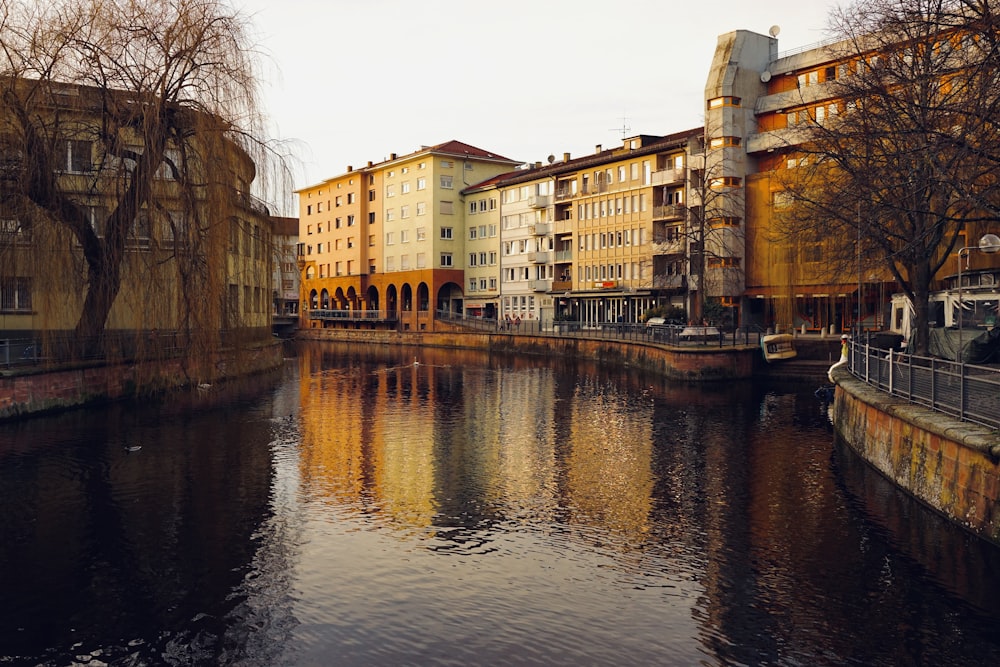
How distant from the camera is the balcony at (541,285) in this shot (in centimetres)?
7912

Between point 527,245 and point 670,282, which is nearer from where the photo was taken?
point 670,282

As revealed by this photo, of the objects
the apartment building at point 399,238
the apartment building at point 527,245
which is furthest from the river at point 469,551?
the apartment building at point 399,238

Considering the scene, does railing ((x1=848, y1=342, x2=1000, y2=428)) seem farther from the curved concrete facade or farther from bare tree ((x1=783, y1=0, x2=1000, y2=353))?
bare tree ((x1=783, y1=0, x2=1000, y2=353))

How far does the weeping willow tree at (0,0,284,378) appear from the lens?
2411cm

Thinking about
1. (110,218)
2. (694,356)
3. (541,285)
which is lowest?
(694,356)

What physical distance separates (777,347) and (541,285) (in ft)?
123

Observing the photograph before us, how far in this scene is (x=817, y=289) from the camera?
5472cm

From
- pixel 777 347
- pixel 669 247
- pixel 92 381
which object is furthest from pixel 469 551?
pixel 669 247

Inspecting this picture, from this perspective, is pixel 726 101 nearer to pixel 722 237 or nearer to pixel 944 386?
pixel 722 237

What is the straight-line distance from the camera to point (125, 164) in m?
25.7

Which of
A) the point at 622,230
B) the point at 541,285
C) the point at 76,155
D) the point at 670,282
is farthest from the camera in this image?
the point at 541,285

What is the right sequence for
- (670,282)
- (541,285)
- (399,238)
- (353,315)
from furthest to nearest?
(353,315)
(399,238)
(541,285)
(670,282)

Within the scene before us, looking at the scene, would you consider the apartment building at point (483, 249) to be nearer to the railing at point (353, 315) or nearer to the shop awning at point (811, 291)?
the railing at point (353, 315)

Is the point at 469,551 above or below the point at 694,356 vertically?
below
